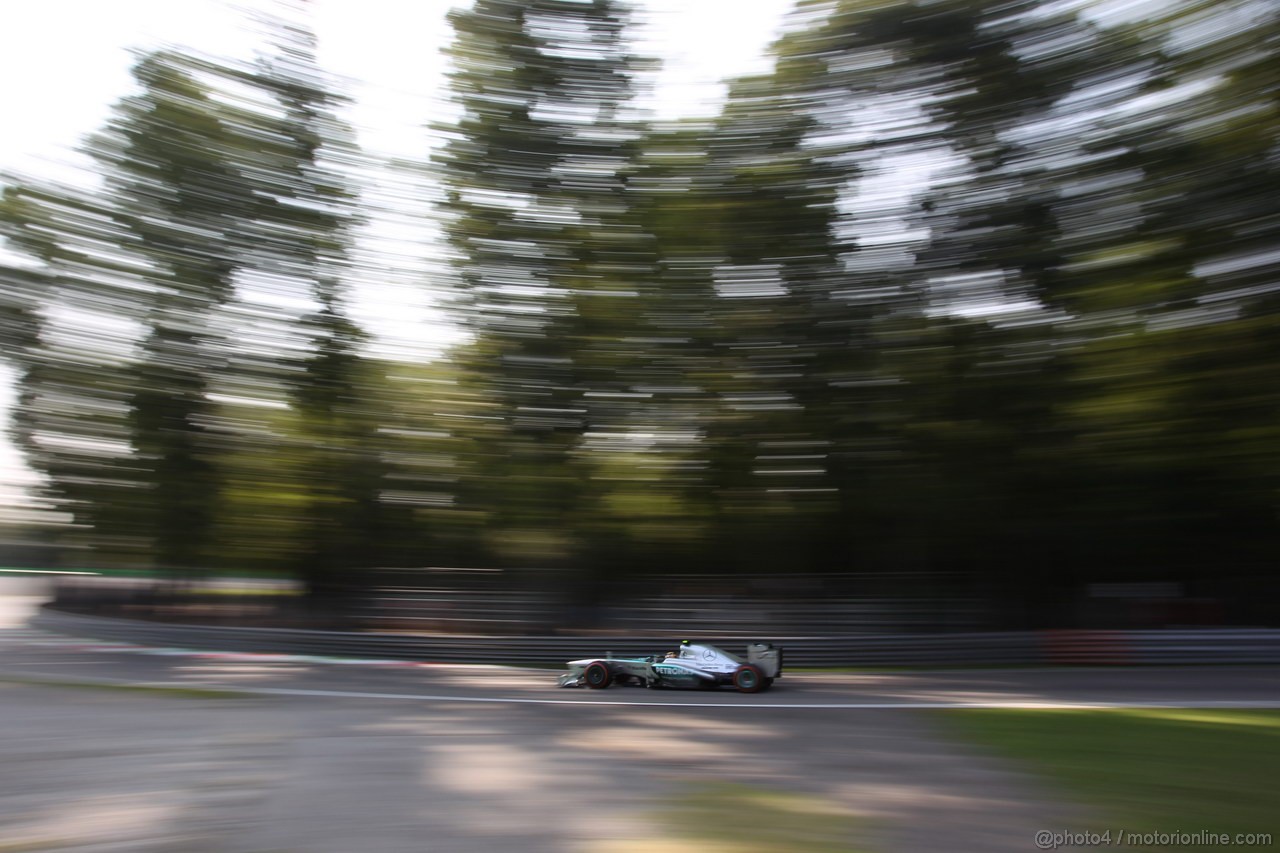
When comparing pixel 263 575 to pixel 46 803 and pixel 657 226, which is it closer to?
pixel 657 226

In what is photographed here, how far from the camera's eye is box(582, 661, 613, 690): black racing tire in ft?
38.4

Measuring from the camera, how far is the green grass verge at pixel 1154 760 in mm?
5801

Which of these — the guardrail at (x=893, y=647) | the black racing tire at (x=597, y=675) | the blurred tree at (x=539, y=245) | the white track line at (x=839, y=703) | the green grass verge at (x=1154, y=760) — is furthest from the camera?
the blurred tree at (x=539, y=245)

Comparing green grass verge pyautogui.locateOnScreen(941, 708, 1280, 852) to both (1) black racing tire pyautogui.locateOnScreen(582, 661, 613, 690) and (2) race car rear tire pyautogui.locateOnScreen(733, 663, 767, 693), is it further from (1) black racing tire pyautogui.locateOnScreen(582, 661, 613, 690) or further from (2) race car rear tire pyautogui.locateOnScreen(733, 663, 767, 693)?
(1) black racing tire pyautogui.locateOnScreen(582, 661, 613, 690)

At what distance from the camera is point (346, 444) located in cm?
1872

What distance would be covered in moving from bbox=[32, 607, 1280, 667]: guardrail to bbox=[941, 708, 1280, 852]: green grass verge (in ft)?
14.3

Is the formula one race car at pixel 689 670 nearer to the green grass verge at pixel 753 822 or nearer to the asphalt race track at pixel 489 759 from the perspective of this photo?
the asphalt race track at pixel 489 759

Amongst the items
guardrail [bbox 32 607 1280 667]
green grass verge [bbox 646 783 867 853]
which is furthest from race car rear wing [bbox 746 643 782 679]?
green grass verge [bbox 646 783 867 853]

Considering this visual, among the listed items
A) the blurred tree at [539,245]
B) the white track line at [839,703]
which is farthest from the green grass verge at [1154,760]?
the blurred tree at [539,245]

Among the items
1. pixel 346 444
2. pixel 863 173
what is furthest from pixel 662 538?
pixel 863 173

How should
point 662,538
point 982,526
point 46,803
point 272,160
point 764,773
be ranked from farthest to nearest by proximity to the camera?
point 272,160 → point 662,538 → point 982,526 → point 764,773 → point 46,803

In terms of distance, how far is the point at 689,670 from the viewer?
11.6 meters

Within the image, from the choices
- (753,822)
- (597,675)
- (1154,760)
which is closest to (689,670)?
(597,675)

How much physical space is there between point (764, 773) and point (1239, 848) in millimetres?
3076
